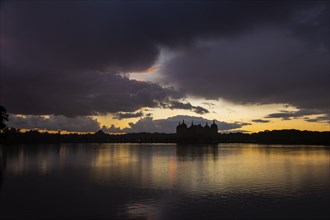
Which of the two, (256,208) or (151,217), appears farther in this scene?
(256,208)

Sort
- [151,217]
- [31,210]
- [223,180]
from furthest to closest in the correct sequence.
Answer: [223,180] < [31,210] < [151,217]

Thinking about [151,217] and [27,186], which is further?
[27,186]

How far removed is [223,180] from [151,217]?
95.2 feet

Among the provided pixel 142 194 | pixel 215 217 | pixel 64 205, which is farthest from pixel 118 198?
pixel 215 217

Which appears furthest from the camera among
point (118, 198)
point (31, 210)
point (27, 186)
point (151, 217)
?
point (27, 186)

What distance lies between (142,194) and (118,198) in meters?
3.81

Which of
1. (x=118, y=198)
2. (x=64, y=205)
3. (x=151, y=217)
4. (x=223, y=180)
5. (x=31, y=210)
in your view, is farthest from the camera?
(x=223, y=180)

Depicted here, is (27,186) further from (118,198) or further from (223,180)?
(223,180)

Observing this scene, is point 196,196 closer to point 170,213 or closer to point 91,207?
point 170,213

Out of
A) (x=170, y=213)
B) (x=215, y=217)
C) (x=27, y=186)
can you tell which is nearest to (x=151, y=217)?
(x=170, y=213)

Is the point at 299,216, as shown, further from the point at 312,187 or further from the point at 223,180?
the point at 223,180

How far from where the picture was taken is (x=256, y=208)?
35.7m

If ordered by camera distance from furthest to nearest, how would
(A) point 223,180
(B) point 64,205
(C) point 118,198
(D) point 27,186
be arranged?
(A) point 223,180
(D) point 27,186
(C) point 118,198
(B) point 64,205

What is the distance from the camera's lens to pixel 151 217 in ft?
103
